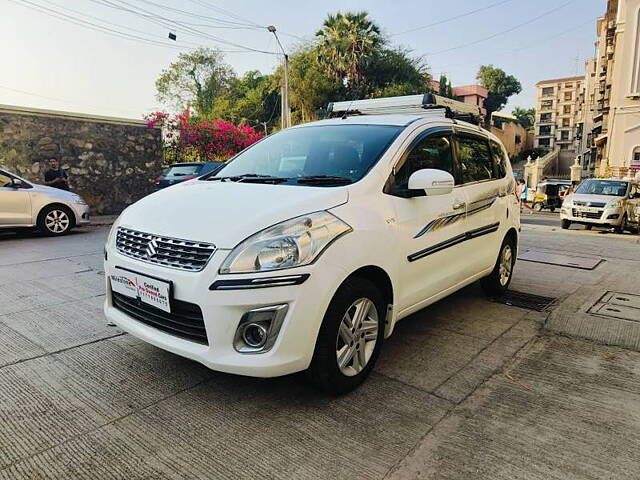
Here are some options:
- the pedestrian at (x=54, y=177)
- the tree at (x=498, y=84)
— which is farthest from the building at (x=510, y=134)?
the pedestrian at (x=54, y=177)

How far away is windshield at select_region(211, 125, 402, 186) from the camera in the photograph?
3150 millimetres

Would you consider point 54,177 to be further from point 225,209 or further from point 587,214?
point 587,214

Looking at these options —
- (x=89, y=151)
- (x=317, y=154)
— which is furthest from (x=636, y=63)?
(x=317, y=154)

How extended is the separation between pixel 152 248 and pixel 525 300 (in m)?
3.74

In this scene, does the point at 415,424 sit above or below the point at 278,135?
below

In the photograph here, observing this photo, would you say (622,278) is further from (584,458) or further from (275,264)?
(275,264)

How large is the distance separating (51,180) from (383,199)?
400 inches

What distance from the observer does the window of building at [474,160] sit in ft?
12.9

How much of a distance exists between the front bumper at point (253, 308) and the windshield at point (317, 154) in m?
0.88

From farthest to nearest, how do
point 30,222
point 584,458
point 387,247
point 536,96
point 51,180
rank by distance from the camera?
point 536,96
point 51,180
point 30,222
point 387,247
point 584,458

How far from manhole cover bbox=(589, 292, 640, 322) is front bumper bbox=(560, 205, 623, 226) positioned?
27.2 ft

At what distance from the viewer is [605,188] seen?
1348cm

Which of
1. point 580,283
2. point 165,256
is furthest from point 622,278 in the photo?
point 165,256

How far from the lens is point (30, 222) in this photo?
8.73 metres
